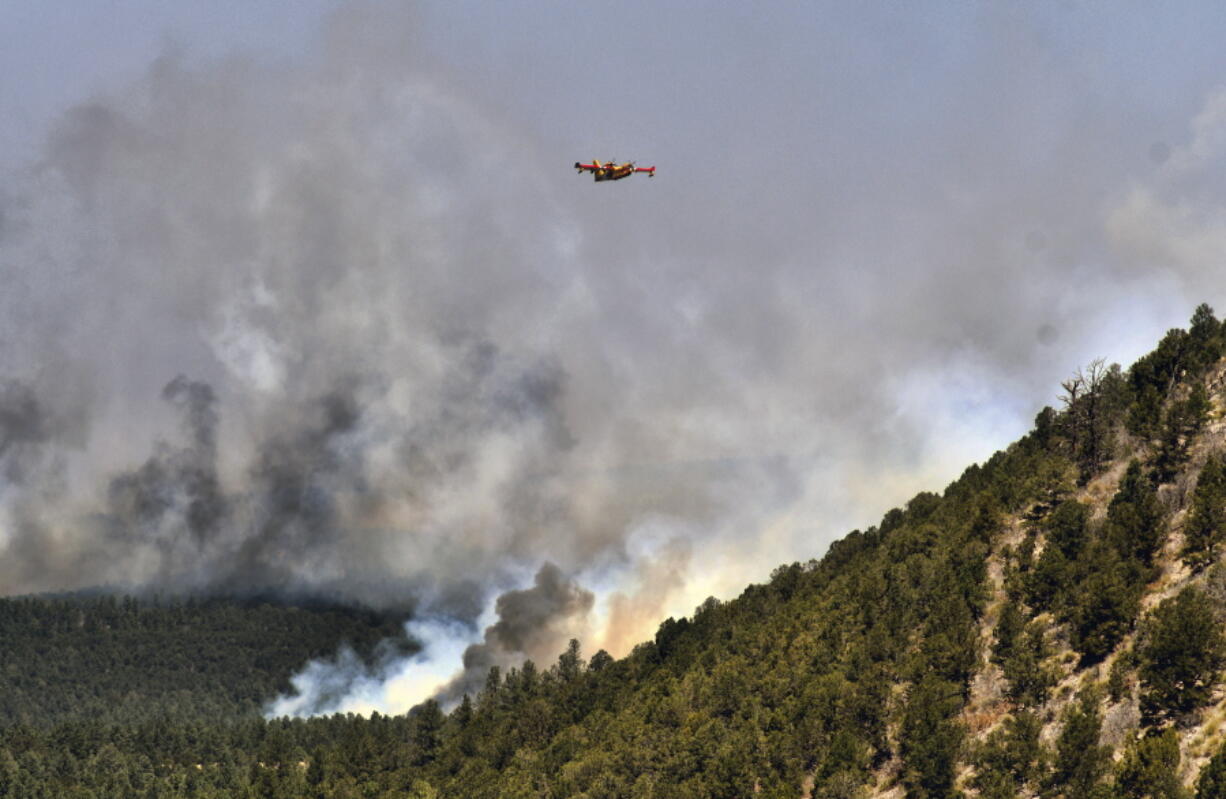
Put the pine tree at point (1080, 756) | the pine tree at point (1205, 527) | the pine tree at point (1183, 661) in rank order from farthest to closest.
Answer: the pine tree at point (1205, 527) → the pine tree at point (1183, 661) → the pine tree at point (1080, 756)

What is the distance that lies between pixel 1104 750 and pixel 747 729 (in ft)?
213

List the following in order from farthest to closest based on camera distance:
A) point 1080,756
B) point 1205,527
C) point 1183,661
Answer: point 1205,527 → point 1183,661 → point 1080,756

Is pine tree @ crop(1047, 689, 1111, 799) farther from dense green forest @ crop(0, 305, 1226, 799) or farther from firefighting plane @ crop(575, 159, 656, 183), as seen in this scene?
firefighting plane @ crop(575, 159, 656, 183)

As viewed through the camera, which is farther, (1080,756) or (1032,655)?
(1032,655)

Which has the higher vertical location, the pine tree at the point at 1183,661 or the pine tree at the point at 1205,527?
the pine tree at the point at 1205,527

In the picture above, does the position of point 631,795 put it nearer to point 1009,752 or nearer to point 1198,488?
point 1009,752

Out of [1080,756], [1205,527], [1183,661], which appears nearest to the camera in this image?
[1080,756]

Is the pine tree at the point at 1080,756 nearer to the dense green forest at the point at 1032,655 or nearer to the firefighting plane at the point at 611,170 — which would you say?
the dense green forest at the point at 1032,655

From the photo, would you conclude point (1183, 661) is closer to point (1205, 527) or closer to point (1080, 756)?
point (1080, 756)

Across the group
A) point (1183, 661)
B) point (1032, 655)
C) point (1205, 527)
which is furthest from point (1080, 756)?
point (1205, 527)

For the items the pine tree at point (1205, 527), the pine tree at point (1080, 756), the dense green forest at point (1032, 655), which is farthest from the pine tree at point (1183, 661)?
the pine tree at point (1205, 527)

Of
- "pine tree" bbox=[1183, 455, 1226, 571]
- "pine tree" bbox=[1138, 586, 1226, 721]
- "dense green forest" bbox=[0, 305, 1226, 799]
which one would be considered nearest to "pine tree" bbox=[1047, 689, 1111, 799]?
"dense green forest" bbox=[0, 305, 1226, 799]

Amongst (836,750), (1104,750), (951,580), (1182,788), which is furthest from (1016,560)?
(1182,788)

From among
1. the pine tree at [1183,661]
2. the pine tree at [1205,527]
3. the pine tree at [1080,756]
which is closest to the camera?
the pine tree at [1080,756]
